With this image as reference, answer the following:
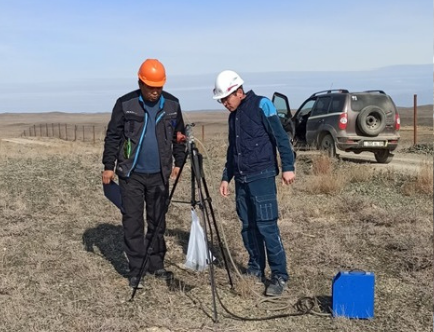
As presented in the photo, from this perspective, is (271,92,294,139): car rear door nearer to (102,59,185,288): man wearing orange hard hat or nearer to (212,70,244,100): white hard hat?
(102,59,185,288): man wearing orange hard hat

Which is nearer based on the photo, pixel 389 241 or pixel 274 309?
pixel 274 309

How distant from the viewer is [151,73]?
4.33 meters

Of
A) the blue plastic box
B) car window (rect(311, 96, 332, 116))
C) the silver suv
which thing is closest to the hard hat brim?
the blue plastic box

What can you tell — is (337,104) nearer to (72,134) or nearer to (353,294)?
(353,294)

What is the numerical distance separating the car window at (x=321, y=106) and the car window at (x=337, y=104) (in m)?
0.16

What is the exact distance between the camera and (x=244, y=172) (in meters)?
4.39

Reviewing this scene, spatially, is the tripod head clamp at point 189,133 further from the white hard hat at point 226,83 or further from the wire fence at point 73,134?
the wire fence at point 73,134

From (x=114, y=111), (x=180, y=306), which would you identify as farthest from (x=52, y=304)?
(x=114, y=111)

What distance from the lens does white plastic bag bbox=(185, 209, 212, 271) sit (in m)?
4.34

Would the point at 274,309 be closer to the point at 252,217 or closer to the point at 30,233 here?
the point at 252,217

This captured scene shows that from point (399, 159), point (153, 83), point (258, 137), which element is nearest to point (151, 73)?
point (153, 83)

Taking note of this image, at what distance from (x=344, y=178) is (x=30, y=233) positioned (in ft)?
17.6

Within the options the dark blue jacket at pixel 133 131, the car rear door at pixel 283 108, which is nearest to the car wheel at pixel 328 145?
the car rear door at pixel 283 108

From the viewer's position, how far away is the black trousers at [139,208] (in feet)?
15.2
